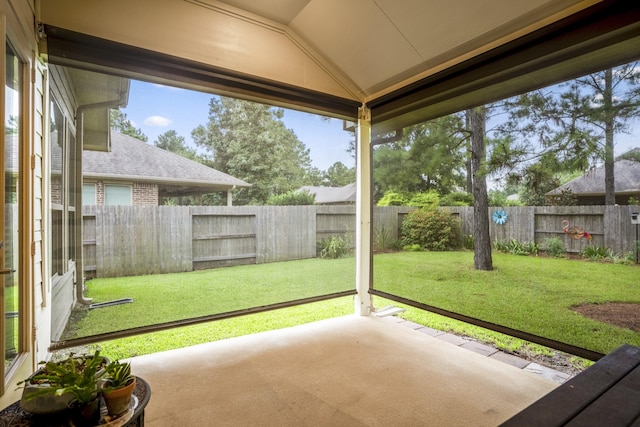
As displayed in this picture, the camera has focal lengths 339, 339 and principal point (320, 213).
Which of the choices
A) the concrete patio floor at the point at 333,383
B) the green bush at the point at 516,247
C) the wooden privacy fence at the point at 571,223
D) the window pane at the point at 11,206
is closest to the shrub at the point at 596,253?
the wooden privacy fence at the point at 571,223

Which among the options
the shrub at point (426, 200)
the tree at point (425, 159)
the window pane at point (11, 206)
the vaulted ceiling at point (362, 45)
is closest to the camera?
the window pane at point (11, 206)

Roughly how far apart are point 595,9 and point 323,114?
2452 mm

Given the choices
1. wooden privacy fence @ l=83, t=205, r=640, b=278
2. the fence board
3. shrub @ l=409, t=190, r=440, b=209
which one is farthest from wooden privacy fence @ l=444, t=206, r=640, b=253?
the fence board

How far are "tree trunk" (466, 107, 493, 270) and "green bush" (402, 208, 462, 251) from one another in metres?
0.22

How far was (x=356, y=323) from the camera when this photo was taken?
151 inches

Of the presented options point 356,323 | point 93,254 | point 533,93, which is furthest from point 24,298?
point 533,93

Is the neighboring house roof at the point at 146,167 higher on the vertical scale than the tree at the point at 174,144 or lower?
lower

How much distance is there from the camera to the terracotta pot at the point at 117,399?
1.26 metres

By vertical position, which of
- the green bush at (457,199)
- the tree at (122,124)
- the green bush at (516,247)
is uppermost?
the tree at (122,124)

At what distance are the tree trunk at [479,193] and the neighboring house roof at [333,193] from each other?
4.76ft

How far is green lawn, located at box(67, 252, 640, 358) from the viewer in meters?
2.54

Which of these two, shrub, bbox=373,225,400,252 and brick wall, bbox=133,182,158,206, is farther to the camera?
shrub, bbox=373,225,400,252

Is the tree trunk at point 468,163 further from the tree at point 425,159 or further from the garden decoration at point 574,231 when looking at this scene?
the garden decoration at point 574,231

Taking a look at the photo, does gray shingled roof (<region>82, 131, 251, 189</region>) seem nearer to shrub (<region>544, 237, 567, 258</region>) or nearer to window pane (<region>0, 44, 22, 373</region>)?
window pane (<region>0, 44, 22, 373</region>)
